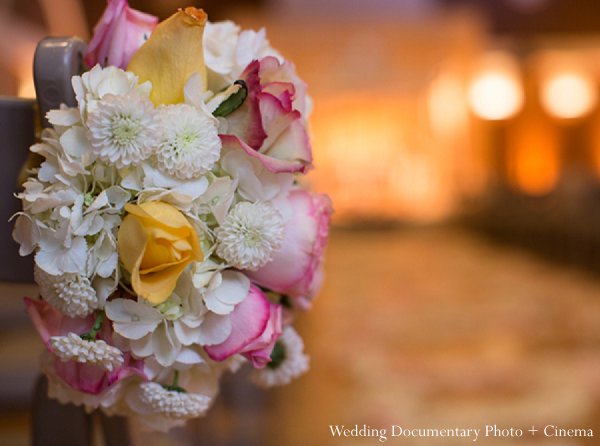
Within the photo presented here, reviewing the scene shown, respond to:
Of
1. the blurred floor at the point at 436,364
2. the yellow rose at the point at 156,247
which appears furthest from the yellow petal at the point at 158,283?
the blurred floor at the point at 436,364

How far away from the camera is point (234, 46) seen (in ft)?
2.66

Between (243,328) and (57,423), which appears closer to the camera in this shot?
(243,328)

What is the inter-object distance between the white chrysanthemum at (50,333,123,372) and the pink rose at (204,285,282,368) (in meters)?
0.10

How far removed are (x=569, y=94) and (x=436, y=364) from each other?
11.5m

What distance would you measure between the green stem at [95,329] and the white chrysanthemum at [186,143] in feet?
0.48

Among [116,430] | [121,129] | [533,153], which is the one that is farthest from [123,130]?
[533,153]

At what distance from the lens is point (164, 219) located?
0.67 metres

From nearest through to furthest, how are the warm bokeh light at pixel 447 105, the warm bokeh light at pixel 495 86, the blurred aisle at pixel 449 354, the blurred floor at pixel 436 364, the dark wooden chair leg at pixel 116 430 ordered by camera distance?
1. the dark wooden chair leg at pixel 116 430
2. the blurred floor at pixel 436 364
3. the blurred aisle at pixel 449 354
4. the warm bokeh light at pixel 495 86
5. the warm bokeh light at pixel 447 105

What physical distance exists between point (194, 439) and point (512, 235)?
7.96 meters

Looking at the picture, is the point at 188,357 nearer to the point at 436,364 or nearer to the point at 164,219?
the point at 164,219

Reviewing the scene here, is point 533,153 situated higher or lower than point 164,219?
lower

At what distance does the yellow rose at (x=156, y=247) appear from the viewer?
0.67m

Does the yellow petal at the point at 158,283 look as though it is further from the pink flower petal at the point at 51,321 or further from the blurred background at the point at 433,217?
the blurred background at the point at 433,217

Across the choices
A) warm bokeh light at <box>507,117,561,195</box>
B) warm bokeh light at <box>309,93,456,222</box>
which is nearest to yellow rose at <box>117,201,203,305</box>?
warm bokeh light at <box>309,93,456,222</box>
